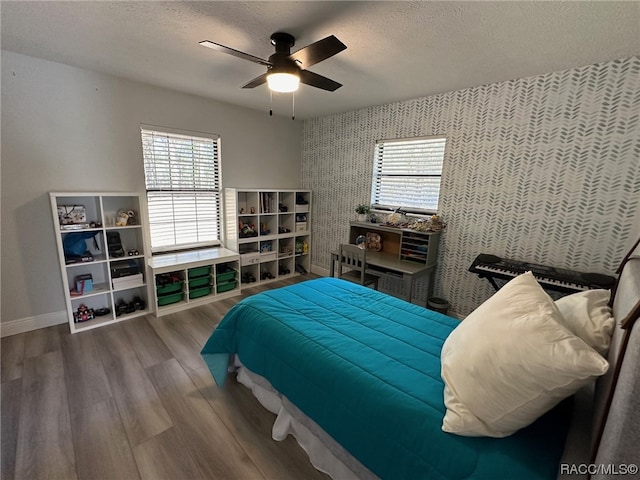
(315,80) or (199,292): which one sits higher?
(315,80)

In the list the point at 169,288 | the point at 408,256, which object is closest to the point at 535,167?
the point at 408,256

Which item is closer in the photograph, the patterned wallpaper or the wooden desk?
the patterned wallpaper

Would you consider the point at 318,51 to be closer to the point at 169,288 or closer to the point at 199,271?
the point at 199,271

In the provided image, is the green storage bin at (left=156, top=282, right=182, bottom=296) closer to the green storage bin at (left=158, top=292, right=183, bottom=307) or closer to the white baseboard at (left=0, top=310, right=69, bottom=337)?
the green storage bin at (left=158, top=292, right=183, bottom=307)

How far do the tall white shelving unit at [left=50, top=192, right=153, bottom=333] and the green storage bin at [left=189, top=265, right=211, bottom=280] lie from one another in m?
0.46

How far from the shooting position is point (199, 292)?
133 inches

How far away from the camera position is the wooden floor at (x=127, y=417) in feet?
4.78

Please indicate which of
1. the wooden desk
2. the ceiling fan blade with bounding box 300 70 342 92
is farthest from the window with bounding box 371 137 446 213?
the ceiling fan blade with bounding box 300 70 342 92

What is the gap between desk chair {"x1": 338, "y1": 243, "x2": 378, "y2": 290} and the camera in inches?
123

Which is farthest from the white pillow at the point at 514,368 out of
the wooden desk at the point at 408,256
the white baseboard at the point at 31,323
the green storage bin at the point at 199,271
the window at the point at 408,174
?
the white baseboard at the point at 31,323

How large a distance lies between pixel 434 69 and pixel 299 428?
283cm

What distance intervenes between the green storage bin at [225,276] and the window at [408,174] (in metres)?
2.09

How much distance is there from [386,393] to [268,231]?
3.25 meters

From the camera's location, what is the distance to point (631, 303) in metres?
0.86
